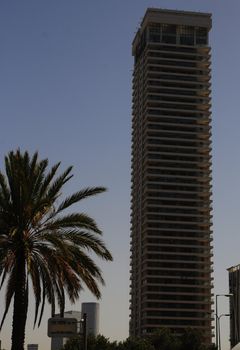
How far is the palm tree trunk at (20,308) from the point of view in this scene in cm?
2858

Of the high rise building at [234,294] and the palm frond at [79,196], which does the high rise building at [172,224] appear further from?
the palm frond at [79,196]

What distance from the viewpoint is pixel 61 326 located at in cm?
3072

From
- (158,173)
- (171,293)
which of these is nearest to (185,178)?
(158,173)

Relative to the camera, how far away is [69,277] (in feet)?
98.1

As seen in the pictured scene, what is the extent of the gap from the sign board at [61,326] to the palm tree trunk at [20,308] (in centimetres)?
161

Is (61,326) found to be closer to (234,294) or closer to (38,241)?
(38,241)

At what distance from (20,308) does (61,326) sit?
2720mm

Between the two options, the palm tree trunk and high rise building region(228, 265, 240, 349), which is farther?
high rise building region(228, 265, 240, 349)

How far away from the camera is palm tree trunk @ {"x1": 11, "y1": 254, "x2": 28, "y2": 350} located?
28578 millimetres

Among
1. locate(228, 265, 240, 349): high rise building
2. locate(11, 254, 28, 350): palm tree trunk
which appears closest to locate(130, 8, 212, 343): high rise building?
locate(228, 265, 240, 349): high rise building

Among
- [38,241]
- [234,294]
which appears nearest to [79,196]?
[38,241]

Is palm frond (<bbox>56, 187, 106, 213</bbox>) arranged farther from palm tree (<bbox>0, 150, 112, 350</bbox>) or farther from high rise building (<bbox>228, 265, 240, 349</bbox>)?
high rise building (<bbox>228, 265, 240, 349</bbox>)

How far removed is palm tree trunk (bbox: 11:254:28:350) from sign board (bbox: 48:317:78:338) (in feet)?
5.28

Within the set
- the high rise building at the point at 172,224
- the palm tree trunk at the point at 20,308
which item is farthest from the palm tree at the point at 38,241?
the high rise building at the point at 172,224
